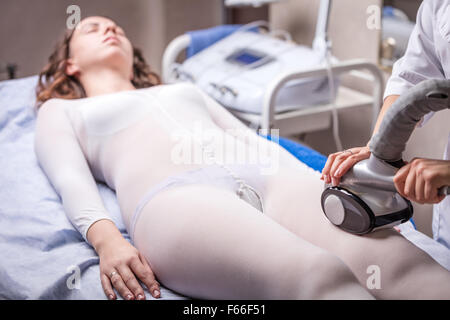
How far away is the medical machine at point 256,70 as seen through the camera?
1830 millimetres

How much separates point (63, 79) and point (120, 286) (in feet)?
2.91

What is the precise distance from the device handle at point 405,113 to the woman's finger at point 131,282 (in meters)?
0.46

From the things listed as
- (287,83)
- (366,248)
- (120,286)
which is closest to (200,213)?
(120,286)

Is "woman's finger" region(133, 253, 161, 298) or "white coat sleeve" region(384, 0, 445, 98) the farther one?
"white coat sleeve" region(384, 0, 445, 98)

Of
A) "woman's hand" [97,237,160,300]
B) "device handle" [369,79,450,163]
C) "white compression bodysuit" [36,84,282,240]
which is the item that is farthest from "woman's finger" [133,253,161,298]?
"device handle" [369,79,450,163]

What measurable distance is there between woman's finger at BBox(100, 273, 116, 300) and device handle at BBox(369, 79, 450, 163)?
0.50 metres

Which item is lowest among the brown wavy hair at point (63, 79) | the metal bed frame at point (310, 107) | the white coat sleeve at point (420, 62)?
the metal bed frame at point (310, 107)

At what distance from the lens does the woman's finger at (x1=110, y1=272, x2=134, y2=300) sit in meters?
0.86

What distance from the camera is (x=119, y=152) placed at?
1.19 meters

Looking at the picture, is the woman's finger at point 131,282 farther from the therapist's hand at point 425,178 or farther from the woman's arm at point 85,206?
the therapist's hand at point 425,178

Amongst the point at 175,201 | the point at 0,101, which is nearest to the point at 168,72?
the point at 0,101

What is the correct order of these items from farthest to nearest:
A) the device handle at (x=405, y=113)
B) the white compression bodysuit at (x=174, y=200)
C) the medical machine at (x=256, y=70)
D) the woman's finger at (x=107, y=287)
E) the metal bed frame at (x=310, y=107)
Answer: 1. the medical machine at (x=256, y=70)
2. the metal bed frame at (x=310, y=107)
3. the woman's finger at (x=107, y=287)
4. the white compression bodysuit at (x=174, y=200)
5. the device handle at (x=405, y=113)

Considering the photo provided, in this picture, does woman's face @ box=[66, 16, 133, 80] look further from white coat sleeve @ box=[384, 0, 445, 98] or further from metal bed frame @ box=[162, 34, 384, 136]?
white coat sleeve @ box=[384, 0, 445, 98]

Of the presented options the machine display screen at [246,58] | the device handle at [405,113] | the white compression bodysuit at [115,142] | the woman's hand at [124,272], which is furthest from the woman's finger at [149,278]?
the machine display screen at [246,58]
